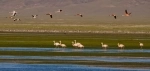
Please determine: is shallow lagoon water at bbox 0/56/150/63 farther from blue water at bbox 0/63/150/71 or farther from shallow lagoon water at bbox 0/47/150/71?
blue water at bbox 0/63/150/71

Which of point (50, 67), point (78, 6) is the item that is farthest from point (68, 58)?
point (78, 6)

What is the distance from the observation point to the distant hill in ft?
447

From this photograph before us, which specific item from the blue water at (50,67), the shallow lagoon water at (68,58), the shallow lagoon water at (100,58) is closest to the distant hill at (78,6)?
the shallow lagoon water at (68,58)

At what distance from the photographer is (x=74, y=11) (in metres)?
136

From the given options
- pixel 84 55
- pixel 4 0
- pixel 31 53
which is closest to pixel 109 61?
pixel 84 55

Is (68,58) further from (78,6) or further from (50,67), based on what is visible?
(78,6)

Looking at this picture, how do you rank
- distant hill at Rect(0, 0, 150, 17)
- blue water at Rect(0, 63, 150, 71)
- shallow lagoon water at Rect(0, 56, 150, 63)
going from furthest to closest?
1. distant hill at Rect(0, 0, 150, 17)
2. shallow lagoon water at Rect(0, 56, 150, 63)
3. blue water at Rect(0, 63, 150, 71)

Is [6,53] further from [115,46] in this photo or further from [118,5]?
[118,5]

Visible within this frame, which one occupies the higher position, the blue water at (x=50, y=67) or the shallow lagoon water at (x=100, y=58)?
the shallow lagoon water at (x=100, y=58)

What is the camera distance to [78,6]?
14362 centimetres

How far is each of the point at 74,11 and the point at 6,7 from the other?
20.9 metres

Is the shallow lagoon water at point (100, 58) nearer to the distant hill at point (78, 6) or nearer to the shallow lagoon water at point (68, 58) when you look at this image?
the shallow lagoon water at point (68, 58)

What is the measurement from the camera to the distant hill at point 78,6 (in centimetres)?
13638

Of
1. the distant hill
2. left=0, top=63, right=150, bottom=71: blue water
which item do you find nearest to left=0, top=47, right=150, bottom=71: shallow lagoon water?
left=0, top=63, right=150, bottom=71: blue water
